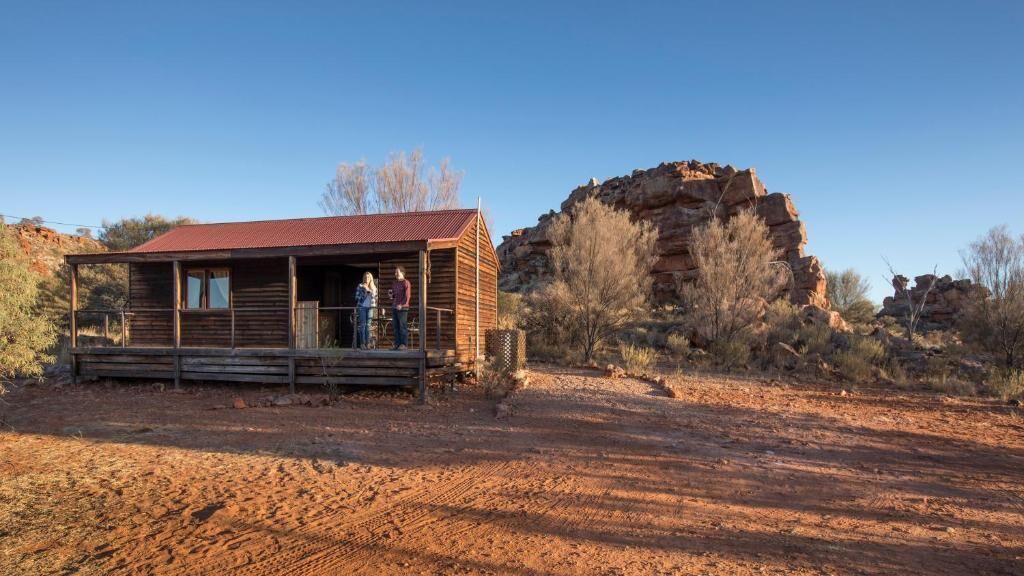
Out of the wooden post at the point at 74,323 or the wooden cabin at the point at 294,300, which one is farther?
the wooden post at the point at 74,323

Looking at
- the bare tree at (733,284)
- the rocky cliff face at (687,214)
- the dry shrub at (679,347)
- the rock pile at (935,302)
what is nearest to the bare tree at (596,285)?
the dry shrub at (679,347)

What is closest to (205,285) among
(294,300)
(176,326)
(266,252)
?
(176,326)

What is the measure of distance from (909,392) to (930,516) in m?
10.0

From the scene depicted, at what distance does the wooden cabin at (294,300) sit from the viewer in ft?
37.3

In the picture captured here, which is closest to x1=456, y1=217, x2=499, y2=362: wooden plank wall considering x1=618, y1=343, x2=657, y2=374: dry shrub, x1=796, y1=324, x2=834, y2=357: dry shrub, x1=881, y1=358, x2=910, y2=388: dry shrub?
x1=618, y1=343, x2=657, y2=374: dry shrub

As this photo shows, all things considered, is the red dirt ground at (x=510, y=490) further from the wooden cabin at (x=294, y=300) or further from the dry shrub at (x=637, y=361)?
the dry shrub at (x=637, y=361)

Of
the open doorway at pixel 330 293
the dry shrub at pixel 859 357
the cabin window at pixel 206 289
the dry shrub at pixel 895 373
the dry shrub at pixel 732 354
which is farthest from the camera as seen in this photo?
the dry shrub at pixel 732 354

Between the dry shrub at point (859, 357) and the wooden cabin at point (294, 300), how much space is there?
9630 mm

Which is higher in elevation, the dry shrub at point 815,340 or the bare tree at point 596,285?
the bare tree at point 596,285

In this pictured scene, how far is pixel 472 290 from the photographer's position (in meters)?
14.2

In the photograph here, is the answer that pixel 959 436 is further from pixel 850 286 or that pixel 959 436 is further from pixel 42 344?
pixel 850 286

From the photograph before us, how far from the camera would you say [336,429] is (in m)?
8.48

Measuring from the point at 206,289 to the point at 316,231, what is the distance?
9.86ft

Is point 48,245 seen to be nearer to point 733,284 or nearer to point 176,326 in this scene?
point 176,326
